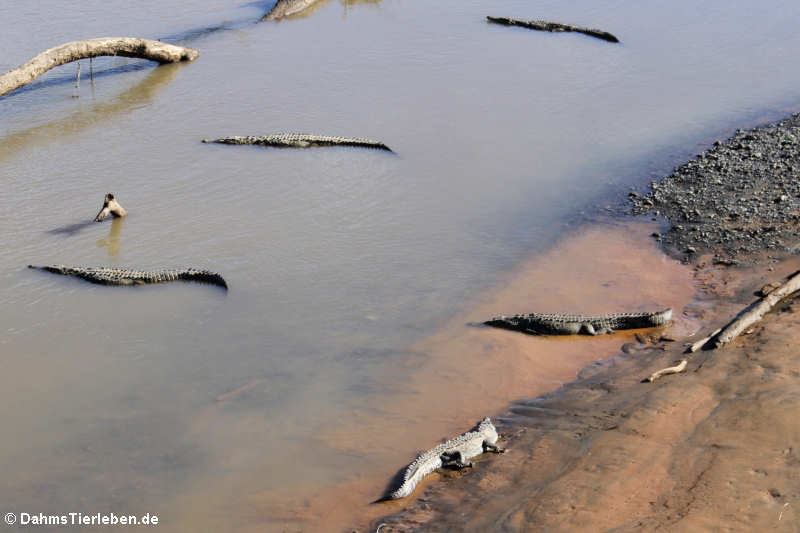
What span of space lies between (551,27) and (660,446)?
15394 millimetres

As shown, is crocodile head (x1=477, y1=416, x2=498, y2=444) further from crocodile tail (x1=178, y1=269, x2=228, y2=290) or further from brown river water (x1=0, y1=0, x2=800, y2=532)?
crocodile tail (x1=178, y1=269, x2=228, y2=290)

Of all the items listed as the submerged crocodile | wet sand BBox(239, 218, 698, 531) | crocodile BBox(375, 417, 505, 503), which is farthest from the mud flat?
the submerged crocodile

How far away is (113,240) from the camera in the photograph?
39.1 ft

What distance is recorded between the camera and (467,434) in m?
7.84

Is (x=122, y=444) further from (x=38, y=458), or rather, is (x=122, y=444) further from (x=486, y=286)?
(x=486, y=286)

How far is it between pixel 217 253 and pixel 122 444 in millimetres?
3923

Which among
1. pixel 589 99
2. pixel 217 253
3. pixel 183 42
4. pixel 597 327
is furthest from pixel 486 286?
pixel 183 42

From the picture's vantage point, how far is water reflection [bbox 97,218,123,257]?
1174 cm

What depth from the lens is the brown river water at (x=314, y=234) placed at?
8203mm

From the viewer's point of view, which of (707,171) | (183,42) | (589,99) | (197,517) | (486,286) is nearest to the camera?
(197,517)

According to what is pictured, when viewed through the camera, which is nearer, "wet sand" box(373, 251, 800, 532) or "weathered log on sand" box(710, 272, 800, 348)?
"wet sand" box(373, 251, 800, 532)

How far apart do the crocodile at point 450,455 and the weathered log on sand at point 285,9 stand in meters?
16.5

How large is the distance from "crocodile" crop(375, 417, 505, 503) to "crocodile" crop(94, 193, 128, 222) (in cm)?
661

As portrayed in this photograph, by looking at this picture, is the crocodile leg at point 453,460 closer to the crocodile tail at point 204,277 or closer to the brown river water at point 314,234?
the brown river water at point 314,234
